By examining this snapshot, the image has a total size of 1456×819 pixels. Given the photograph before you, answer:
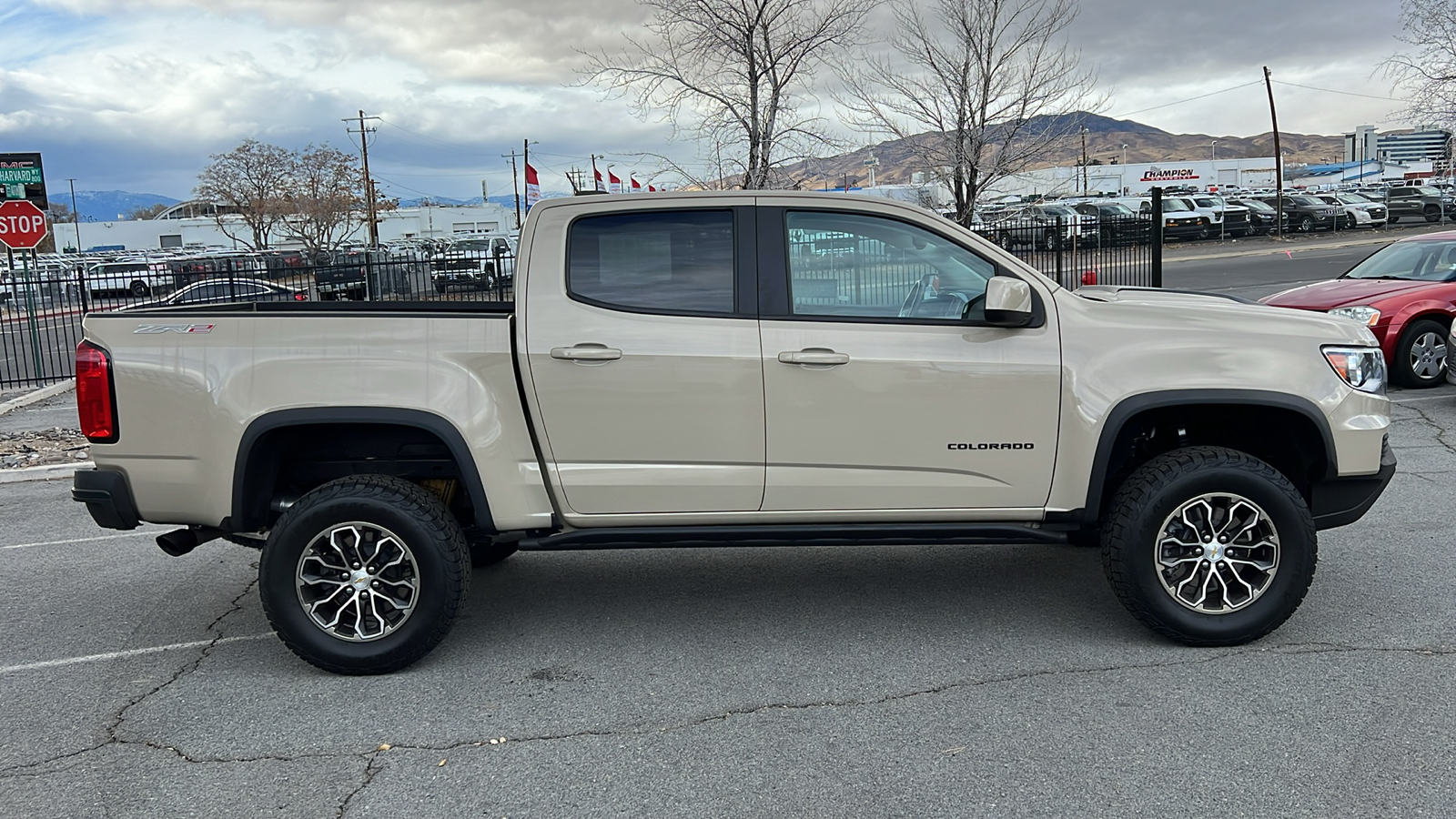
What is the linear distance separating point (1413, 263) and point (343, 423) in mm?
11214

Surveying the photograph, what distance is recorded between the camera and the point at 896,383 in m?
4.45

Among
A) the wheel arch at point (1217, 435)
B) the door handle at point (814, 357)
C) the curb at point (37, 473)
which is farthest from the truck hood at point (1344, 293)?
the curb at point (37, 473)

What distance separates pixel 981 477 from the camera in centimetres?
458

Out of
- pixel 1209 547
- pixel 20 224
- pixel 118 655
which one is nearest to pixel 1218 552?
pixel 1209 547

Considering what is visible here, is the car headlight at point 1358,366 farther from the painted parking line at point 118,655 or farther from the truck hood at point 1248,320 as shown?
the painted parking line at point 118,655

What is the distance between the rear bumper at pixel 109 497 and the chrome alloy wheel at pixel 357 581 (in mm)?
801

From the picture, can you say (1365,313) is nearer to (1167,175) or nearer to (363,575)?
(363,575)

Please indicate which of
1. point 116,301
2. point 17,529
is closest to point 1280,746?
point 17,529

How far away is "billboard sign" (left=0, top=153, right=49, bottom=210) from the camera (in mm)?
18109

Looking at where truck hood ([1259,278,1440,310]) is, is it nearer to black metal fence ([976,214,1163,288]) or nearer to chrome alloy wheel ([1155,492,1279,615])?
black metal fence ([976,214,1163,288])

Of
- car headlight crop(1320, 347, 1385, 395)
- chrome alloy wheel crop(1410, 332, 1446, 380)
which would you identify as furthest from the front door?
chrome alloy wheel crop(1410, 332, 1446, 380)

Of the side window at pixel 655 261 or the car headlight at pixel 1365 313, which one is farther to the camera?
the car headlight at pixel 1365 313

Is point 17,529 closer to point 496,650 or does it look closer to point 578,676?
point 496,650

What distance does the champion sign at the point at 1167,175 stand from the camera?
306 feet
